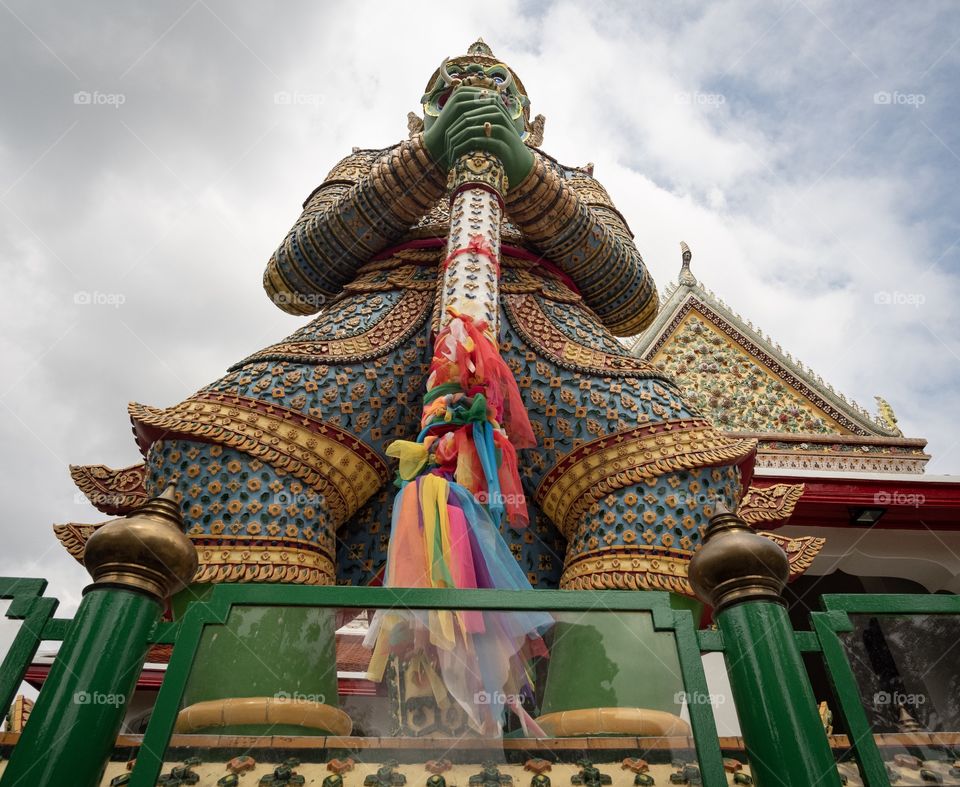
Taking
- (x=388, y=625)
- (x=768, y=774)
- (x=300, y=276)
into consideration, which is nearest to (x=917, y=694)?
(x=768, y=774)

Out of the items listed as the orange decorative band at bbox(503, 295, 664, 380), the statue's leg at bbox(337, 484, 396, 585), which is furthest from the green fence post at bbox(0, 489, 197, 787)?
the orange decorative band at bbox(503, 295, 664, 380)

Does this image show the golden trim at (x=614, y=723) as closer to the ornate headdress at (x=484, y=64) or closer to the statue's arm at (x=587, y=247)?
the statue's arm at (x=587, y=247)

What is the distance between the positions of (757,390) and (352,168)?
3960 mm

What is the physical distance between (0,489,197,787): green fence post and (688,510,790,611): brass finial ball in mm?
881

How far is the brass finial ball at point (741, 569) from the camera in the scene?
47.5 inches

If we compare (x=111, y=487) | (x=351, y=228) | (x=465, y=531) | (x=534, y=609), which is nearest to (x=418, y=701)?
(x=534, y=609)

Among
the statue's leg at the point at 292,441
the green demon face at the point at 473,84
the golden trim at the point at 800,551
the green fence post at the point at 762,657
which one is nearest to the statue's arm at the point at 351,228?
the green demon face at the point at 473,84

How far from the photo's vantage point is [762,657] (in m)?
1.15

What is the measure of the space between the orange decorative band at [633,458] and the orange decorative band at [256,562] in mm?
833

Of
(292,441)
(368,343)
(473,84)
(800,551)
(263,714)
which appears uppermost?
(473,84)

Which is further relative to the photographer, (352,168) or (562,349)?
(352,168)

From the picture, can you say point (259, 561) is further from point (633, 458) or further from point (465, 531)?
point (633, 458)

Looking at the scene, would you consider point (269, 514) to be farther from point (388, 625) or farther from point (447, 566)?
point (388, 625)

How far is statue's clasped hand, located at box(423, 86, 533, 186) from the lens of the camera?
2.83 m
